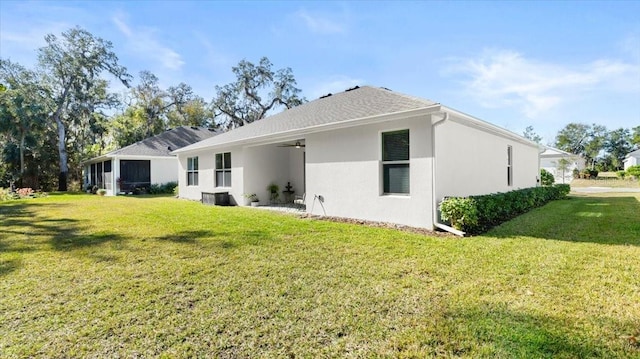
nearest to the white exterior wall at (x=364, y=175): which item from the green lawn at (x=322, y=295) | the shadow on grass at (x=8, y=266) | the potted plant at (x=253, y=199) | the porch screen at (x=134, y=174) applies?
the green lawn at (x=322, y=295)

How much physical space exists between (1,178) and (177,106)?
58.9ft

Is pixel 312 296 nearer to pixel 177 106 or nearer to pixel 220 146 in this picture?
pixel 220 146

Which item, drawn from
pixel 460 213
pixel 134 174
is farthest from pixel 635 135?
pixel 134 174

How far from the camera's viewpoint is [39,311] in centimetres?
334

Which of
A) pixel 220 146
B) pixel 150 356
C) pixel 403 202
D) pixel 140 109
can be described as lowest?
pixel 150 356

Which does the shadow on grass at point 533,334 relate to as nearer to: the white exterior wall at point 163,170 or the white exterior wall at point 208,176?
the white exterior wall at point 208,176

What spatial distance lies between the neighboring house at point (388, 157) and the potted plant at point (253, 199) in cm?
18

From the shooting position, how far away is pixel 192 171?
17.0m

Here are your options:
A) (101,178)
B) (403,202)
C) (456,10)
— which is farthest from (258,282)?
(101,178)

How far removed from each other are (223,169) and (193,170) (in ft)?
11.4

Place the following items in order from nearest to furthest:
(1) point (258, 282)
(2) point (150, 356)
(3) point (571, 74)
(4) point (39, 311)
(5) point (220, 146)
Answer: (2) point (150, 356), (4) point (39, 311), (1) point (258, 282), (5) point (220, 146), (3) point (571, 74)

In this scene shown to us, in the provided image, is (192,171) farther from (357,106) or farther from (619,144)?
(619,144)

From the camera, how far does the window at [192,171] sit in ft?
54.9

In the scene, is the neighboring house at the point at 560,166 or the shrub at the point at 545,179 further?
the neighboring house at the point at 560,166
